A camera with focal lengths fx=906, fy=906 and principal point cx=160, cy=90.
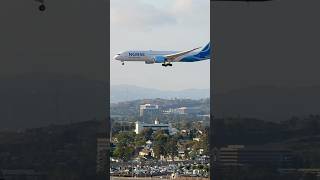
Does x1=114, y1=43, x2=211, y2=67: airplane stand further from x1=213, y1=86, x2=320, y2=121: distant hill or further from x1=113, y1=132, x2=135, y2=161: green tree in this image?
x1=213, y1=86, x2=320, y2=121: distant hill

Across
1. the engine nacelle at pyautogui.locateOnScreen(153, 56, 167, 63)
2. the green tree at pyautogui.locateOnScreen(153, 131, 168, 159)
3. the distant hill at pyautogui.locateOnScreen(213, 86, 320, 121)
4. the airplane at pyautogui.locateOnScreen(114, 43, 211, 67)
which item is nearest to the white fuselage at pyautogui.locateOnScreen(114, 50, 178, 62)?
the airplane at pyautogui.locateOnScreen(114, 43, 211, 67)

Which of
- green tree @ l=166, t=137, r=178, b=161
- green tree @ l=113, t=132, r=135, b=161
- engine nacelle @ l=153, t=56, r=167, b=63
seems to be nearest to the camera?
engine nacelle @ l=153, t=56, r=167, b=63

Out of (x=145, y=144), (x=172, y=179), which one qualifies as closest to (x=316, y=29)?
(x=172, y=179)

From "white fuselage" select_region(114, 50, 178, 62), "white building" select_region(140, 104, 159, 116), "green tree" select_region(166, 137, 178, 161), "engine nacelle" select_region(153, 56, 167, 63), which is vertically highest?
"white fuselage" select_region(114, 50, 178, 62)

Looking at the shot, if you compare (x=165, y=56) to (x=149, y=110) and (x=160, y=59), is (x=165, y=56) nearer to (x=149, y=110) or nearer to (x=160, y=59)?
(x=160, y=59)

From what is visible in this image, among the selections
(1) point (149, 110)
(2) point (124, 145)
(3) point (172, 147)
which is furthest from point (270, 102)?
(1) point (149, 110)
